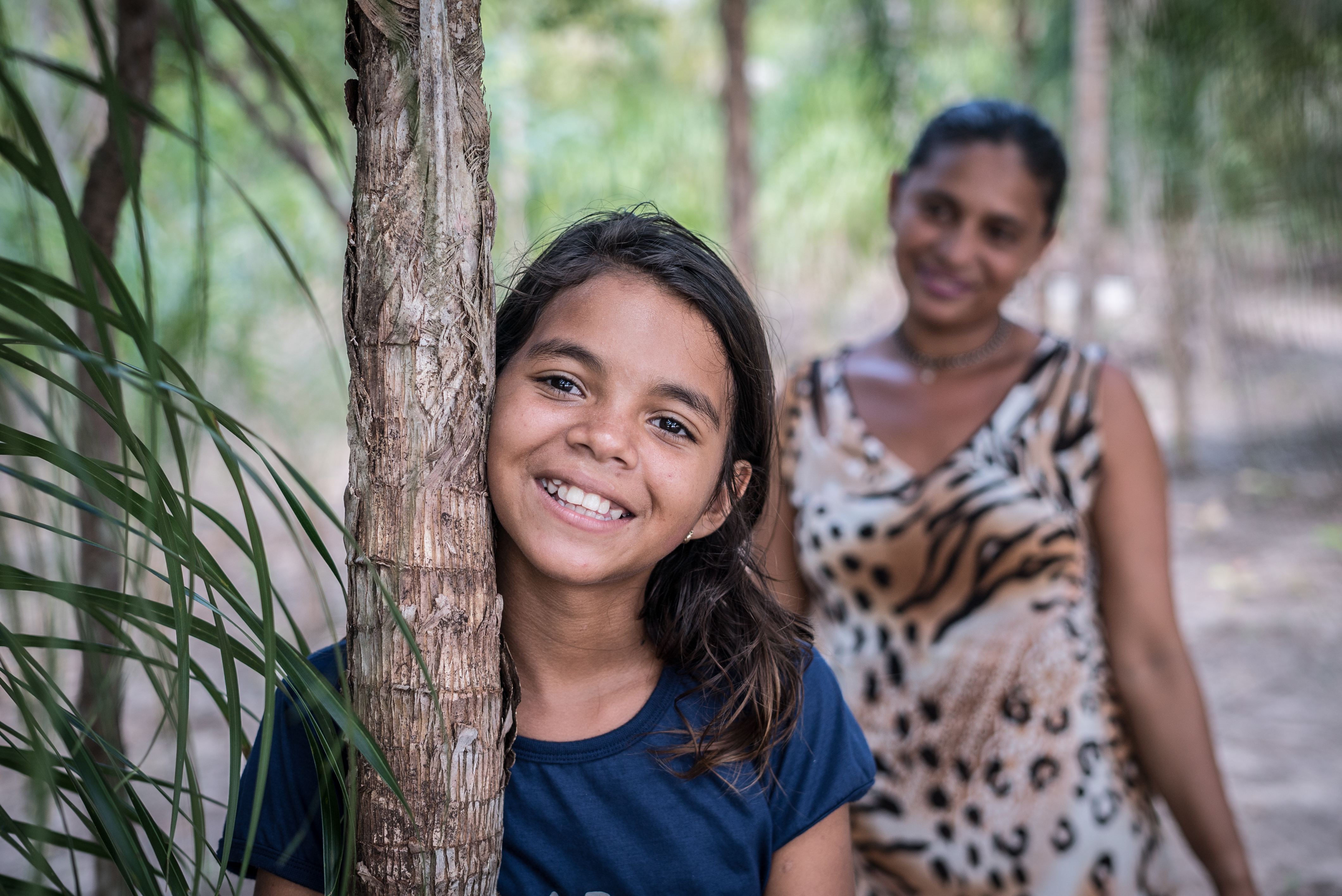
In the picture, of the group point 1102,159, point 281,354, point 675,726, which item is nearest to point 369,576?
point 675,726

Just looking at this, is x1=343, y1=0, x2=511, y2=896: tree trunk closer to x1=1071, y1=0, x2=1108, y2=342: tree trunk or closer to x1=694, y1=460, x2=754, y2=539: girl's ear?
x1=694, y1=460, x2=754, y2=539: girl's ear

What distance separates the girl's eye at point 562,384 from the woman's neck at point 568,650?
176 millimetres

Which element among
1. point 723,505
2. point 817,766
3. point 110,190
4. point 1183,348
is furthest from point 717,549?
point 1183,348

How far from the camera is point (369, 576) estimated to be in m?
0.76

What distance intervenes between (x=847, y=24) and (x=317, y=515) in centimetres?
452

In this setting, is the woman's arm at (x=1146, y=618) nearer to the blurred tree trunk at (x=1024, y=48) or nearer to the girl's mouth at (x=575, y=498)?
the girl's mouth at (x=575, y=498)

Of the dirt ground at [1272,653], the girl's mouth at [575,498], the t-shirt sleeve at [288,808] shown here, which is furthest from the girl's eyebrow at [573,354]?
the dirt ground at [1272,653]

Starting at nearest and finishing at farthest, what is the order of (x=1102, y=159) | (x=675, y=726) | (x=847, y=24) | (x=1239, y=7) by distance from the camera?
(x=675, y=726) → (x=1239, y=7) → (x=1102, y=159) → (x=847, y=24)

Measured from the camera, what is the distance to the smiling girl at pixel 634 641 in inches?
38.6

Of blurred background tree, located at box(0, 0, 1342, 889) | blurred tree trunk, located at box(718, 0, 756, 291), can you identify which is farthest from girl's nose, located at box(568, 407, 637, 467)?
blurred tree trunk, located at box(718, 0, 756, 291)

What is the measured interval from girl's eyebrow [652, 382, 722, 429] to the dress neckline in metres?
0.81

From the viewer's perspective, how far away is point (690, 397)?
1.05 metres

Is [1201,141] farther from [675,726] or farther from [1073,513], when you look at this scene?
[675,726]

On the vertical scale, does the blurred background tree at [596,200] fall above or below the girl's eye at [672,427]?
above
